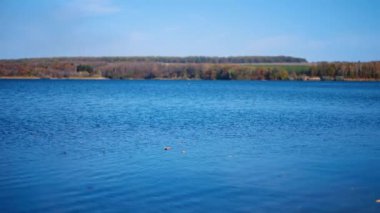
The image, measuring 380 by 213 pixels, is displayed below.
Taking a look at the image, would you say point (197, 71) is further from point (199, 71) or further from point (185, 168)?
point (185, 168)

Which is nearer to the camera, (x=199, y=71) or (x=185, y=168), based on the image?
(x=185, y=168)

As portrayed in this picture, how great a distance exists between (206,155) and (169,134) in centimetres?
638

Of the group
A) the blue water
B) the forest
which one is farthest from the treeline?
the blue water

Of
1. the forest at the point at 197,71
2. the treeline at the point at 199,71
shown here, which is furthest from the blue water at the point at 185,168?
the forest at the point at 197,71

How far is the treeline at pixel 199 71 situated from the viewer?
15838 centimetres

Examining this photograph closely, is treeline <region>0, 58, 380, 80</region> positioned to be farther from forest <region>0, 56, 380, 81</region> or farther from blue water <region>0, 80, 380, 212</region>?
blue water <region>0, 80, 380, 212</region>

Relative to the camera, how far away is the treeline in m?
158

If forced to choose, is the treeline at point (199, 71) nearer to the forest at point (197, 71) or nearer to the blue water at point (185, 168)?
the forest at point (197, 71)

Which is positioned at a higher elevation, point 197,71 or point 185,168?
point 197,71

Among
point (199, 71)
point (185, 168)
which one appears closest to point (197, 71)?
point (199, 71)

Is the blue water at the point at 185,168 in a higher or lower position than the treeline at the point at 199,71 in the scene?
lower

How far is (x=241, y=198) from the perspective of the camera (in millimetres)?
11344

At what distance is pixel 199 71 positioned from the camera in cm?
17700

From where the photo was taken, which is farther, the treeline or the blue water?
the treeline
